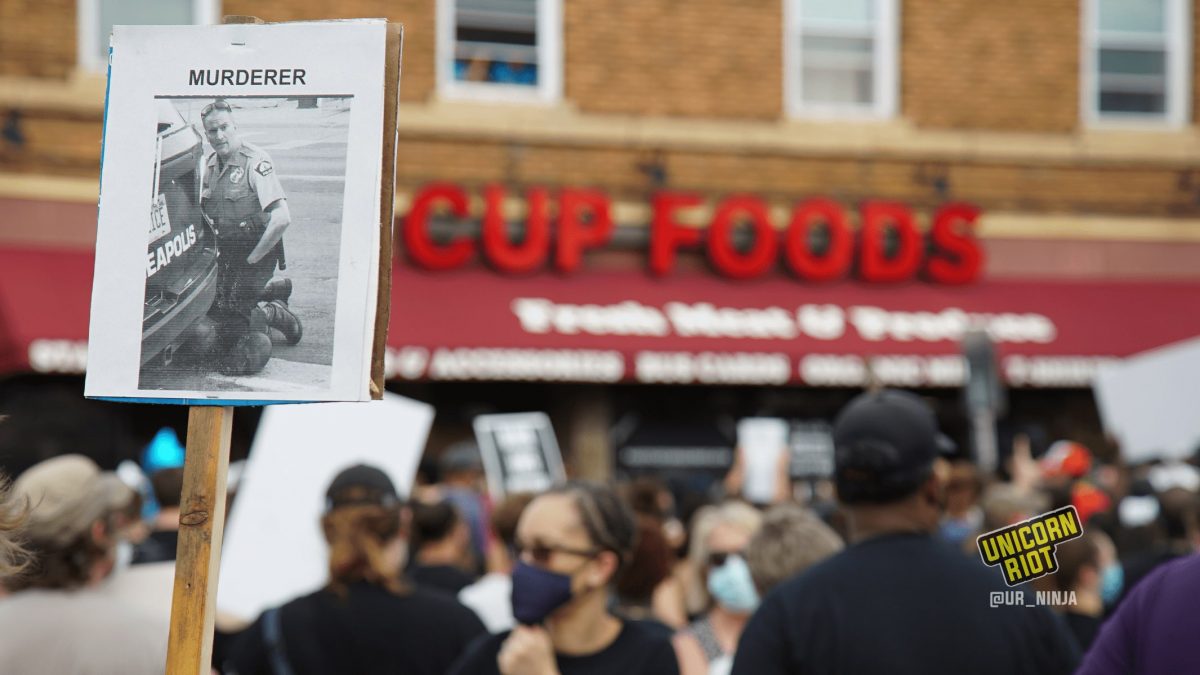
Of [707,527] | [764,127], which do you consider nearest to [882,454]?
[707,527]

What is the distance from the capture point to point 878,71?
1517cm

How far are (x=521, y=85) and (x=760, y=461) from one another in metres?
5.50

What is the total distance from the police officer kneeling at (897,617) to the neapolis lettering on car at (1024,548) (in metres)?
0.04

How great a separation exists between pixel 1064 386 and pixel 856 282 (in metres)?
2.57

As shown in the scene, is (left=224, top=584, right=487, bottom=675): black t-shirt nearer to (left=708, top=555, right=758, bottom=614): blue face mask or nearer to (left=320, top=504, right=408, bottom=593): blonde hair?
(left=320, top=504, right=408, bottom=593): blonde hair

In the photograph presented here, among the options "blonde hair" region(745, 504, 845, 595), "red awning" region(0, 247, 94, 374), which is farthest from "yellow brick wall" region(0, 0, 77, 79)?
"blonde hair" region(745, 504, 845, 595)

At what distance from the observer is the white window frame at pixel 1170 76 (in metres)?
15.7

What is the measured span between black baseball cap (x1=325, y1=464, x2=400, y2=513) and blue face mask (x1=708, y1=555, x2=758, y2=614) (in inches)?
45.6

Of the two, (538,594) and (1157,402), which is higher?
(1157,402)

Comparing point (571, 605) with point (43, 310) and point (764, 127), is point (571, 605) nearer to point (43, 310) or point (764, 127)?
point (43, 310)

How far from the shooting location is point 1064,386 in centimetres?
1539

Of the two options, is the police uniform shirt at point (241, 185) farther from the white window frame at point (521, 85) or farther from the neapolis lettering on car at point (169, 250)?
the white window frame at point (521, 85)

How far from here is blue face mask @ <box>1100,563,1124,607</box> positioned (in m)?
5.50

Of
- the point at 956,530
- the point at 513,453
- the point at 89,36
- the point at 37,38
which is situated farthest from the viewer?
the point at 89,36
